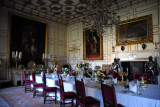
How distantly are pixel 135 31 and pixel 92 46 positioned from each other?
3254 millimetres

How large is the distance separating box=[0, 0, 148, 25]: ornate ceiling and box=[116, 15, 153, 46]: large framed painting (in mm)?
1251

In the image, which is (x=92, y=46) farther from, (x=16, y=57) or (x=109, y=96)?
(x=109, y=96)

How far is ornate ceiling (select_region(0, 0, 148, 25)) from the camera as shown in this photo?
707 centimetres

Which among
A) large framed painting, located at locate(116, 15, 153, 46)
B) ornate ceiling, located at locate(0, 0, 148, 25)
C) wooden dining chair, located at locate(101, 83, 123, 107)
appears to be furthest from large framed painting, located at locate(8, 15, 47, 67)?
wooden dining chair, located at locate(101, 83, 123, 107)

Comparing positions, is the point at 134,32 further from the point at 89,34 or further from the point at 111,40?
the point at 89,34

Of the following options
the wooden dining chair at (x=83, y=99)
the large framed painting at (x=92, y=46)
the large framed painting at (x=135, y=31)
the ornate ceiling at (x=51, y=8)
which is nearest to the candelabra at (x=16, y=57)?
the ornate ceiling at (x=51, y=8)

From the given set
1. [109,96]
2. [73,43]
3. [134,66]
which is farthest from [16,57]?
[134,66]

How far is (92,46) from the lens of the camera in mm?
9133

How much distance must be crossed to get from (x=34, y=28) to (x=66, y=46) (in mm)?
3309

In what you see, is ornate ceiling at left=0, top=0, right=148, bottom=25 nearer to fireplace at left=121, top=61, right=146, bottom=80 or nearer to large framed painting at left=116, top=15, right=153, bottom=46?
large framed painting at left=116, top=15, right=153, bottom=46

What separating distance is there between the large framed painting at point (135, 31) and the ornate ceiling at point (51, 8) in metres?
1.25

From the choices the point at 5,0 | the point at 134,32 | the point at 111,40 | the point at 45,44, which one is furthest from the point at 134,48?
the point at 5,0

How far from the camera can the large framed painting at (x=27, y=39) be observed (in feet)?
24.7

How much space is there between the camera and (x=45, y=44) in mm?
9180
